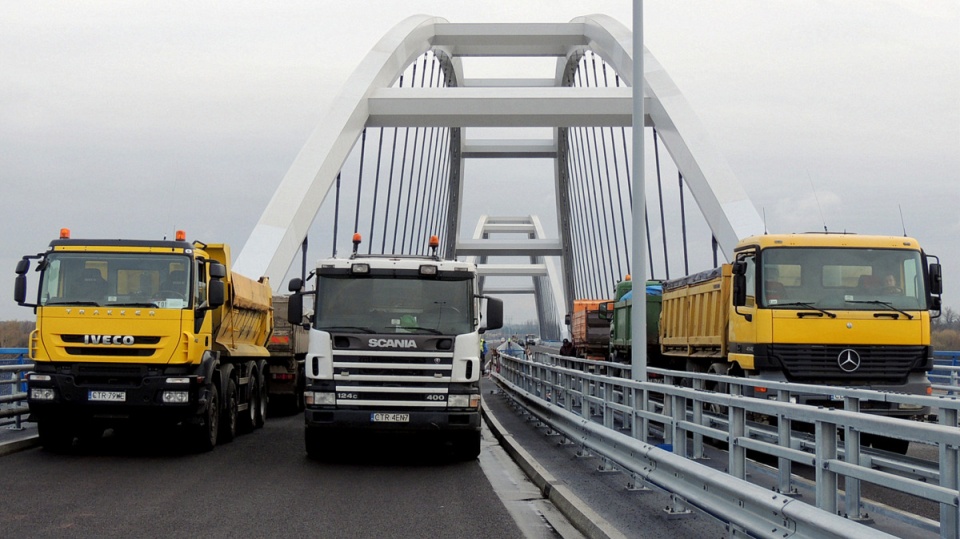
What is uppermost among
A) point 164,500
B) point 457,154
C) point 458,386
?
point 457,154

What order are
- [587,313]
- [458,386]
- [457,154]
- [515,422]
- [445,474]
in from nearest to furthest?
[445,474]
[458,386]
[515,422]
[587,313]
[457,154]

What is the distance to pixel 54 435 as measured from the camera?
14.0 meters

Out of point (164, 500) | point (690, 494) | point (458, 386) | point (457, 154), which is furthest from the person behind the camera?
point (457, 154)

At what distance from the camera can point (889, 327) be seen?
542 inches

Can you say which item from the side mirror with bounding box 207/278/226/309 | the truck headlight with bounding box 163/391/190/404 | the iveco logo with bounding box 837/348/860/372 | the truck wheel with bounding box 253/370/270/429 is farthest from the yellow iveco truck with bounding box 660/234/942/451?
the truck wheel with bounding box 253/370/270/429

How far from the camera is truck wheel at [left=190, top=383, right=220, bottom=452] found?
14.1 meters

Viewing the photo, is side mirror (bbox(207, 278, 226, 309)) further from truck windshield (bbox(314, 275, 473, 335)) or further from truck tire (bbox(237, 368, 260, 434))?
truck tire (bbox(237, 368, 260, 434))

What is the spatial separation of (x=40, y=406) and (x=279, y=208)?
497 inches

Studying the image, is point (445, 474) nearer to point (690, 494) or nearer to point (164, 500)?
point (164, 500)

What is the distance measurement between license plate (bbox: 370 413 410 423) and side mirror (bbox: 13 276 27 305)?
4.59 m

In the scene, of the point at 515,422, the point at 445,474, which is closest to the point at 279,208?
the point at 515,422

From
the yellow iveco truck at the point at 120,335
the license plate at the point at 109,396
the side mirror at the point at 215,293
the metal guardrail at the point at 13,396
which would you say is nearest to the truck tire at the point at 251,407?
the metal guardrail at the point at 13,396

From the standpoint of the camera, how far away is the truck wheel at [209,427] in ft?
46.4

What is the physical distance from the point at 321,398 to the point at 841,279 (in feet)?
22.8
